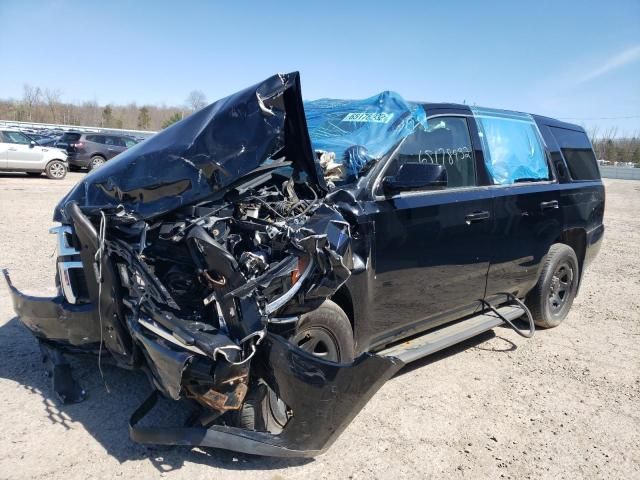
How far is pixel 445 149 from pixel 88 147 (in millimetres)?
20431

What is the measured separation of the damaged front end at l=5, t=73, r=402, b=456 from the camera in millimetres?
2670

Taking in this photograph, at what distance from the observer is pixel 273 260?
298 cm

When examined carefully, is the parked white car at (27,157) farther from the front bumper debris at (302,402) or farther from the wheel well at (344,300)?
the front bumper debris at (302,402)

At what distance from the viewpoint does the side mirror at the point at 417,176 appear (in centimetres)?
334

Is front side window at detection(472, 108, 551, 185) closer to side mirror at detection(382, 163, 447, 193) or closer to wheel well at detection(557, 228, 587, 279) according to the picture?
wheel well at detection(557, 228, 587, 279)

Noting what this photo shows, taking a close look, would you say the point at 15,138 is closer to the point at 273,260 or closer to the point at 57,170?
the point at 57,170

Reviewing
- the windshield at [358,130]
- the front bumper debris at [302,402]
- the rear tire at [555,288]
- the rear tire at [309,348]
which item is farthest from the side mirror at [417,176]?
the rear tire at [555,288]

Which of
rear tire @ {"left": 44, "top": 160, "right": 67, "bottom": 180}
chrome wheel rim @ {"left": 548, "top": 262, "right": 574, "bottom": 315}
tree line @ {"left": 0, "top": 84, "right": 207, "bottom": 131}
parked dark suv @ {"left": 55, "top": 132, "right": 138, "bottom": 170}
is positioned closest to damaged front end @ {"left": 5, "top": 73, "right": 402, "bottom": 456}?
chrome wheel rim @ {"left": 548, "top": 262, "right": 574, "bottom": 315}

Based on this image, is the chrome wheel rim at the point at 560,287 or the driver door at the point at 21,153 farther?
the driver door at the point at 21,153

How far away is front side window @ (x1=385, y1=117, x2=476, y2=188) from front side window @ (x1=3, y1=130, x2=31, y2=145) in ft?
57.3

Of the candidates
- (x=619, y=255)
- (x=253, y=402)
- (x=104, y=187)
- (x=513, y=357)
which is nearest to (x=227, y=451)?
(x=253, y=402)

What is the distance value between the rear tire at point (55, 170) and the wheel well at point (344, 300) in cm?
1784

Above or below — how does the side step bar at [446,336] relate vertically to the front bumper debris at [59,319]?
below

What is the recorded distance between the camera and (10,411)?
342 cm
